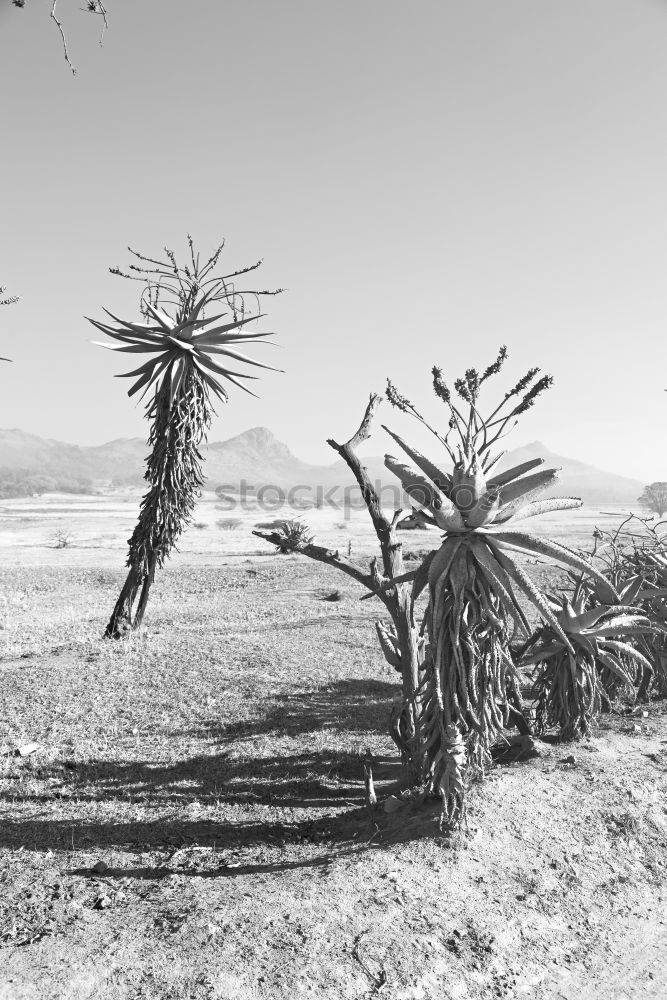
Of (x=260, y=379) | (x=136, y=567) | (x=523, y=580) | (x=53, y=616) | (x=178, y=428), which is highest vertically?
(x=260, y=379)

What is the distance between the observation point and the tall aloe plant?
213 inches

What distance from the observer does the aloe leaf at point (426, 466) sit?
575 cm

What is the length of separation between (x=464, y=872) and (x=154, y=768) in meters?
4.47

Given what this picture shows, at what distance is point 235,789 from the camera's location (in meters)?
7.89

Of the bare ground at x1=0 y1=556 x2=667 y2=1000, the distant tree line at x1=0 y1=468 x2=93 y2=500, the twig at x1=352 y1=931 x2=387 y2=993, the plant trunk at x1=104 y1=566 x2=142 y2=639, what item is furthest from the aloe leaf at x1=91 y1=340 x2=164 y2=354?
the distant tree line at x1=0 y1=468 x2=93 y2=500

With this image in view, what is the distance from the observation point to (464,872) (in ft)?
18.3

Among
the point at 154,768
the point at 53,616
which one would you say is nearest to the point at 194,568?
the point at 53,616

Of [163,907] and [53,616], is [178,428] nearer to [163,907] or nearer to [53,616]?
[53,616]

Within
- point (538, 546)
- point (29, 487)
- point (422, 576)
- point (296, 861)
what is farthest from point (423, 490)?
point (29, 487)

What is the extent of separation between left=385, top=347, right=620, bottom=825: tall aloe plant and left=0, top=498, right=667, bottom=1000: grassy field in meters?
0.83

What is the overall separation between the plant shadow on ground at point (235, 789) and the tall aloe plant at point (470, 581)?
157 centimetres

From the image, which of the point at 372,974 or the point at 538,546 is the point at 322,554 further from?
the point at 372,974

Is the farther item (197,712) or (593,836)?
(197,712)

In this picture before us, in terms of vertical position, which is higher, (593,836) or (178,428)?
(178,428)
